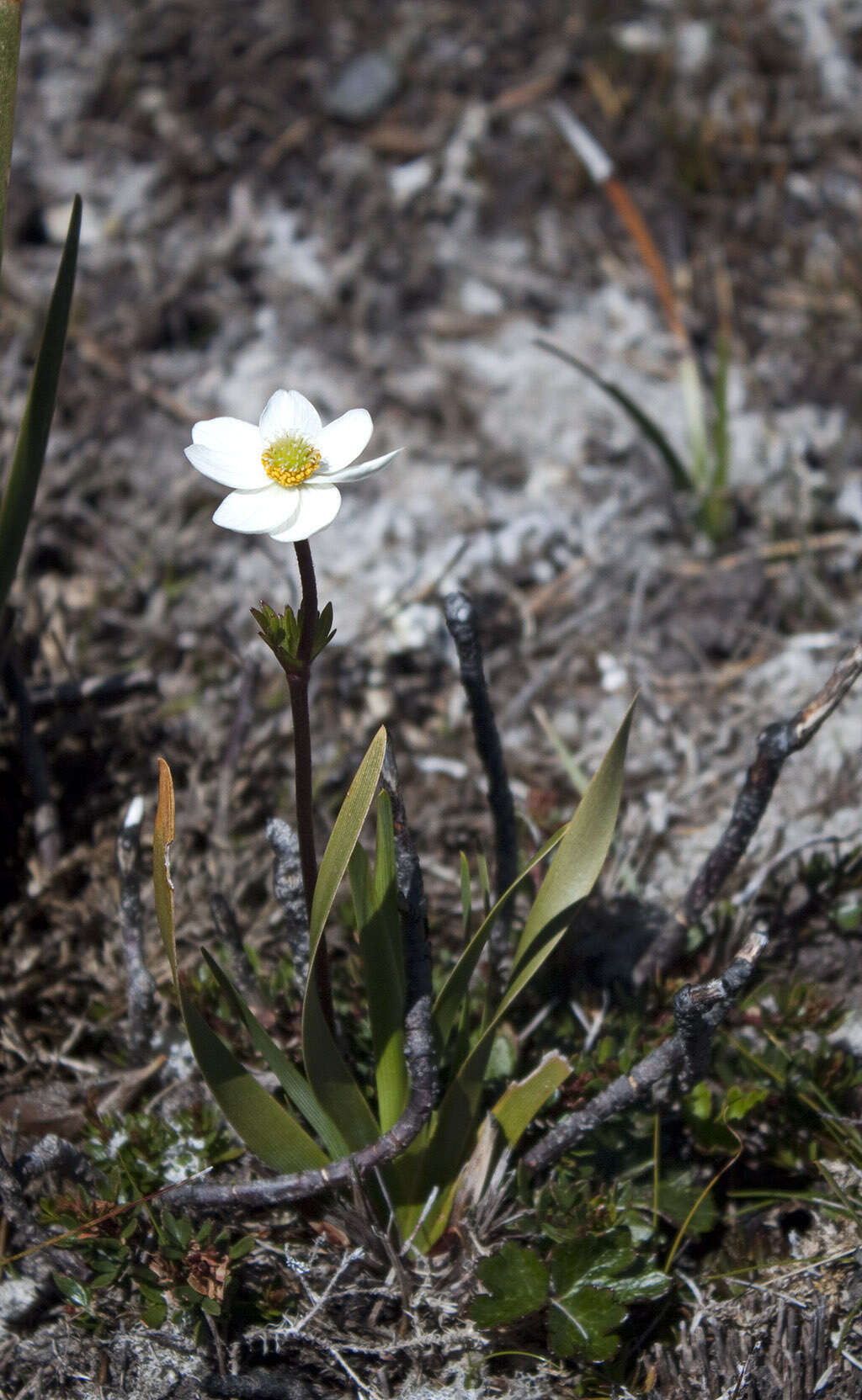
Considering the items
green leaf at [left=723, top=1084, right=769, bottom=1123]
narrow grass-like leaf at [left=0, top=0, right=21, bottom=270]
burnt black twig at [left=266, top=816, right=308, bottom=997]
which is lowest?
green leaf at [left=723, top=1084, right=769, bottom=1123]

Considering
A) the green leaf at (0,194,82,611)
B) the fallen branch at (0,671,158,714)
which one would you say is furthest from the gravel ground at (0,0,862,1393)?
the green leaf at (0,194,82,611)

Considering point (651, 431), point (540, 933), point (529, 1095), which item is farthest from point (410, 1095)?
point (651, 431)

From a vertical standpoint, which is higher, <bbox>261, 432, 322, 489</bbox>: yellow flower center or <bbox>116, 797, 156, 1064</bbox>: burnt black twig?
<bbox>261, 432, 322, 489</bbox>: yellow flower center

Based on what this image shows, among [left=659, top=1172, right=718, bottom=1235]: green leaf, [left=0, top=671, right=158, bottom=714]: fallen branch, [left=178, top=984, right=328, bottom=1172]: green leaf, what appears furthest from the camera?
[left=0, top=671, right=158, bottom=714]: fallen branch

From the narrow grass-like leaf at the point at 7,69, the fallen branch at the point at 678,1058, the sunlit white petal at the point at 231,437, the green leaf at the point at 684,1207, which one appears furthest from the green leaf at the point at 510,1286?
the narrow grass-like leaf at the point at 7,69

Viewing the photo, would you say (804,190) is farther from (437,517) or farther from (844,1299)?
(844,1299)

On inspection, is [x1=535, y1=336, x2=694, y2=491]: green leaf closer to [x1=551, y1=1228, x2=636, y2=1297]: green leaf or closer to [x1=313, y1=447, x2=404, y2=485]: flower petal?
[x1=313, y1=447, x2=404, y2=485]: flower petal

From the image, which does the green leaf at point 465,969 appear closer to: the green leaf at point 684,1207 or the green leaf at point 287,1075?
the green leaf at point 287,1075

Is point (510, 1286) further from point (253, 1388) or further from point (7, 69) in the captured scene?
point (7, 69)
